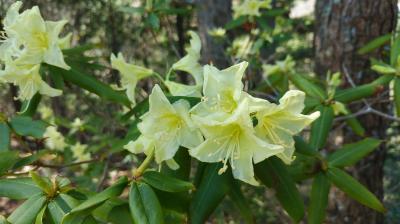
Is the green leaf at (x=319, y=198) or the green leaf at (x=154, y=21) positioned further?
the green leaf at (x=154, y=21)

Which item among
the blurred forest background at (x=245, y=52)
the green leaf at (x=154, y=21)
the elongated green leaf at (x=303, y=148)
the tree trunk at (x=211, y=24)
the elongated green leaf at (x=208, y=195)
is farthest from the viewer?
the tree trunk at (x=211, y=24)

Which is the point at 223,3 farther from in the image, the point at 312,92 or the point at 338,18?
the point at 312,92

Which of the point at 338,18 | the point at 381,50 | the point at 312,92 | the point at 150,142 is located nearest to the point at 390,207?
the point at 381,50

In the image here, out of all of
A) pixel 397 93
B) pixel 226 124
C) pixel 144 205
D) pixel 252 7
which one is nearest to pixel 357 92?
pixel 397 93

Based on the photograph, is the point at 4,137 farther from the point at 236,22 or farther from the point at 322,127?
the point at 236,22

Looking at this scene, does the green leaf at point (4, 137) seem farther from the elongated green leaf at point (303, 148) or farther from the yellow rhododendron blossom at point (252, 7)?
the yellow rhododendron blossom at point (252, 7)

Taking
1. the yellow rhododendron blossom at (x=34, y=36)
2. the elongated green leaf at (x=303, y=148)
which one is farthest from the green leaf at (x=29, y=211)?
the elongated green leaf at (x=303, y=148)
